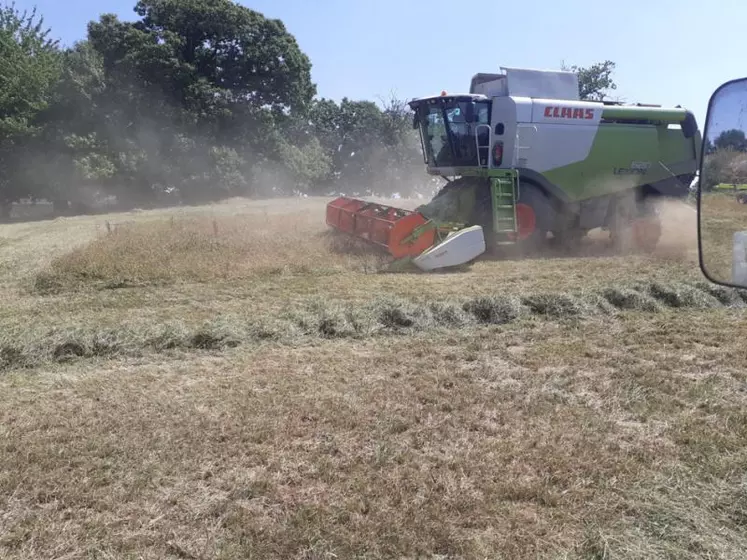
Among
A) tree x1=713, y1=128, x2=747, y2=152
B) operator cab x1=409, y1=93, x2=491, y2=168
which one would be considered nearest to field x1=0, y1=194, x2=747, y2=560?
tree x1=713, y1=128, x2=747, y2=152

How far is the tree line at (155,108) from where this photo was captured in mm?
25328

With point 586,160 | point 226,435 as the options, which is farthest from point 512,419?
point 586,160

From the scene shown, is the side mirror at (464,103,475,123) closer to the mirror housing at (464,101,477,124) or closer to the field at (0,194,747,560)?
the mirror housing at (464,101,477,124)

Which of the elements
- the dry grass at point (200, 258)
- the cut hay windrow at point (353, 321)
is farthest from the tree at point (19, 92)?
the cut hay windrow at point (353, 321)

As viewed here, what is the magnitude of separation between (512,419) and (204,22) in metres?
30.0

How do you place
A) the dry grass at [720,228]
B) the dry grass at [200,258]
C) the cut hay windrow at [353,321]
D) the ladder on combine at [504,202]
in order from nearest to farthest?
the dry grass at [720,228], the cut hay windrow at [353,321], the dry grass at [200,258], the ladder on combine at [504,202]

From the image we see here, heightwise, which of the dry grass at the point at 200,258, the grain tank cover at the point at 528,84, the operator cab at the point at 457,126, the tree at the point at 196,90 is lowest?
the dry grass at the point at 200,258

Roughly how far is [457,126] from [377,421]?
7.89 m

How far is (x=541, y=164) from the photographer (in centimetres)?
1014

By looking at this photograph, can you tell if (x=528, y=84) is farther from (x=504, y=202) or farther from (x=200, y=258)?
(x=200, y=258)

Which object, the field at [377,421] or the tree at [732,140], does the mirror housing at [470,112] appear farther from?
the tree at [732,140]

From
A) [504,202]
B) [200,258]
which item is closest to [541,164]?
[504,202]

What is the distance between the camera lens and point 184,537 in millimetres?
2262

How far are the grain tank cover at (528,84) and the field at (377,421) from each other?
503 centimetres
